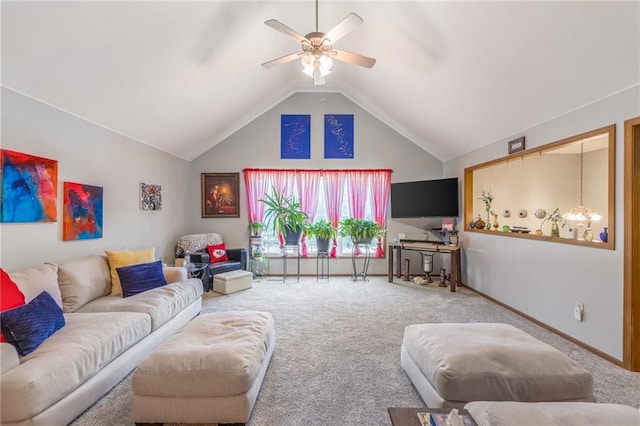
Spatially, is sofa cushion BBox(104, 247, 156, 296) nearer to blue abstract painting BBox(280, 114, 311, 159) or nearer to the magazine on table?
the magazine on table

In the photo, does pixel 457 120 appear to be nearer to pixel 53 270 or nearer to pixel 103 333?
pixel 103 333

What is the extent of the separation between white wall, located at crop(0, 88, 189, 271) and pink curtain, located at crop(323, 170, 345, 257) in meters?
3.06

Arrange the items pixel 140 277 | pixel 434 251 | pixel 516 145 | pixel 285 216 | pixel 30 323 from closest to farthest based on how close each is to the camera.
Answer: pixel 30 323
pixel 140 277
pixel 516 145
pixel 434 251
pixel 285 216

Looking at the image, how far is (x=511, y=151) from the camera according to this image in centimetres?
402

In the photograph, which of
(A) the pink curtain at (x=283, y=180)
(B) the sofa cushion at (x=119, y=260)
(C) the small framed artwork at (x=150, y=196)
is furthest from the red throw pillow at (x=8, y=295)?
(A) the pink curtain at (x=283, y=180)

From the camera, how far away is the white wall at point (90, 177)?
8.57ft

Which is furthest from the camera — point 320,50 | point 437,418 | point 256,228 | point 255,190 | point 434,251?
point 255,190

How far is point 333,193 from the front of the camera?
6.17m

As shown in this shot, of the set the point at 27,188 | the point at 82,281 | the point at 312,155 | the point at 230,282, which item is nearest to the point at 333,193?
the point at 312,155

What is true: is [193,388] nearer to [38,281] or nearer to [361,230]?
[38,281]

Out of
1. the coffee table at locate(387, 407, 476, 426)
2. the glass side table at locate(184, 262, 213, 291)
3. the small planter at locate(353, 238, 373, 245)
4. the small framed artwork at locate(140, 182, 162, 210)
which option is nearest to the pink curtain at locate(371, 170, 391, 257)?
the small planter at locate(353, 238, 373, 245)

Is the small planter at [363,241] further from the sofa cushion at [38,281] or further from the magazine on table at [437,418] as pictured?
the sofa cushion at [38,281]

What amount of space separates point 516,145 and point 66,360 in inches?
203

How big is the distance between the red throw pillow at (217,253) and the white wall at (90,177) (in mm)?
782
